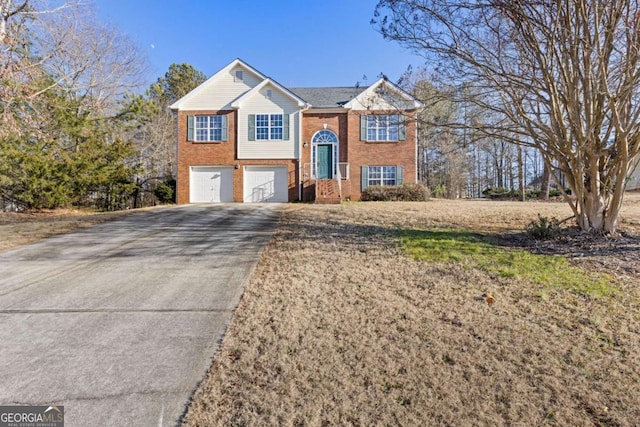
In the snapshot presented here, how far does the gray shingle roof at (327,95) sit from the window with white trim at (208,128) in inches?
183

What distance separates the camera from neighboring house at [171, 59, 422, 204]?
715 inches

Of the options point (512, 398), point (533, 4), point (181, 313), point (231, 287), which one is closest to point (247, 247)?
point (231, 287)

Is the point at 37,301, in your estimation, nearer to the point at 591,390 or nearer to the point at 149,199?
the point at 591,390

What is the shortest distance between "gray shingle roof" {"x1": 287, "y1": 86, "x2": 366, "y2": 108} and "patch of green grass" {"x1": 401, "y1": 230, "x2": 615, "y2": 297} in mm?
13359

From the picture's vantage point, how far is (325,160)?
741 inches

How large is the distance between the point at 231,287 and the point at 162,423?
8.12 feet

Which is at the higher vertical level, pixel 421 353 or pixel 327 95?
pixel 327 95

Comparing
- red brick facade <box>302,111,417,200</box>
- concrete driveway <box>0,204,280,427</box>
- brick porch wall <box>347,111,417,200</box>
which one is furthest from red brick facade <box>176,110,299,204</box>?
concrete driveway <box>0,204,280,427</box>

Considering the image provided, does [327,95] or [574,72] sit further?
[327,95]

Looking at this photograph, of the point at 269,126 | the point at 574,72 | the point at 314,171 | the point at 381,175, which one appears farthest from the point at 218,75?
the point at 574,72

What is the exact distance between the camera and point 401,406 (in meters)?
2.34

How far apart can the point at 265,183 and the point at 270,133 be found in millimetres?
2671

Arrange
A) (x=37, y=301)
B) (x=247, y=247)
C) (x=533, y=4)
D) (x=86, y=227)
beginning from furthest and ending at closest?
1. (x=86, y=227)
2. (x=247, y=247)
3. (x=533, y=4)
4. (x=37, y=301)

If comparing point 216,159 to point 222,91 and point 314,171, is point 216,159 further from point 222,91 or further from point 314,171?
point 314,171
